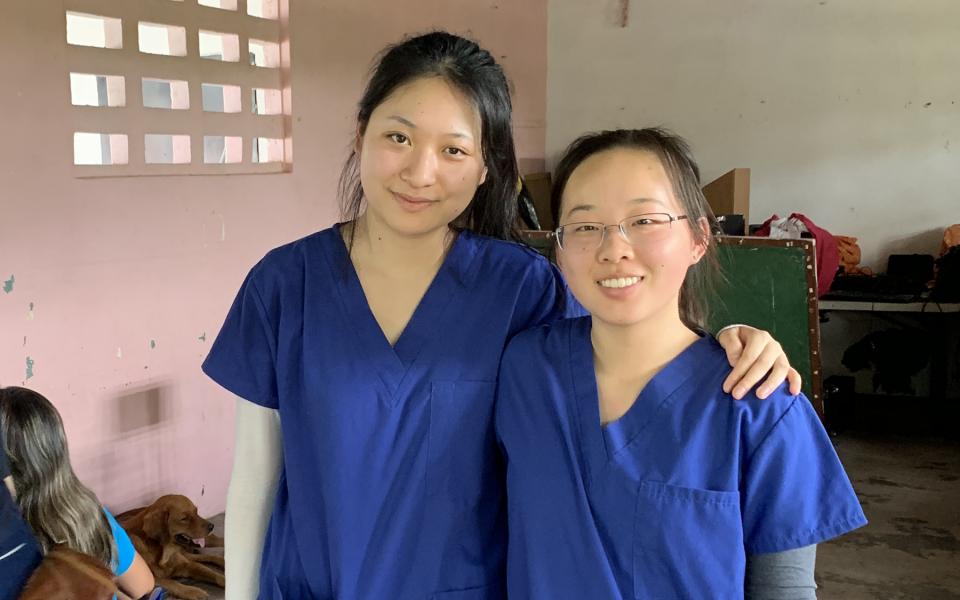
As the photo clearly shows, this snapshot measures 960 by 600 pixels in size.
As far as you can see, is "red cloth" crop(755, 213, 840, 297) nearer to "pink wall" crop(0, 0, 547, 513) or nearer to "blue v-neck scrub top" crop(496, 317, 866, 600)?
"pink wall" crop(0, 0, 547, 513)

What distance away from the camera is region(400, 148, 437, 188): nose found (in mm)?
1081

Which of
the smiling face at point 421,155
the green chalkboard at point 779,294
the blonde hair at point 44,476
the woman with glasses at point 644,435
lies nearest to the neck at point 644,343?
the woman with glasses at point 644,435

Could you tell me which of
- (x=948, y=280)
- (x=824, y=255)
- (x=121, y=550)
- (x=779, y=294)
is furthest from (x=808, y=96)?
(x=121, y=550)

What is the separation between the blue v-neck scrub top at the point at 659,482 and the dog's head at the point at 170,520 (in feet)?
6.88

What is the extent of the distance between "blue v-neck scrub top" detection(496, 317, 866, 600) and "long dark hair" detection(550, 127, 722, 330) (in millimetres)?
109

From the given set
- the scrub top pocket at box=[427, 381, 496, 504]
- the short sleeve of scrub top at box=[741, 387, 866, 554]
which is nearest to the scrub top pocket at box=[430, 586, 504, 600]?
the scrub top pocket at box=[427, 381, 496, 504]

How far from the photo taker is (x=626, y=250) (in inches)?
39.6

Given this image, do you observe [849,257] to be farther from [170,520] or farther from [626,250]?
[626,250]

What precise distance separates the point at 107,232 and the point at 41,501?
120cm

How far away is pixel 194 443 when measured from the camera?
10.8ft

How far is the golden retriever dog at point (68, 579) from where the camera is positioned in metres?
1.32

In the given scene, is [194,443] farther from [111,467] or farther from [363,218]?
[363,218]

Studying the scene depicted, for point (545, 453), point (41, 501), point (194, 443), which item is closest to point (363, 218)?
point (545, 453)

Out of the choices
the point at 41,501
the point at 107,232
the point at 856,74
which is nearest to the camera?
the point at 41,501
